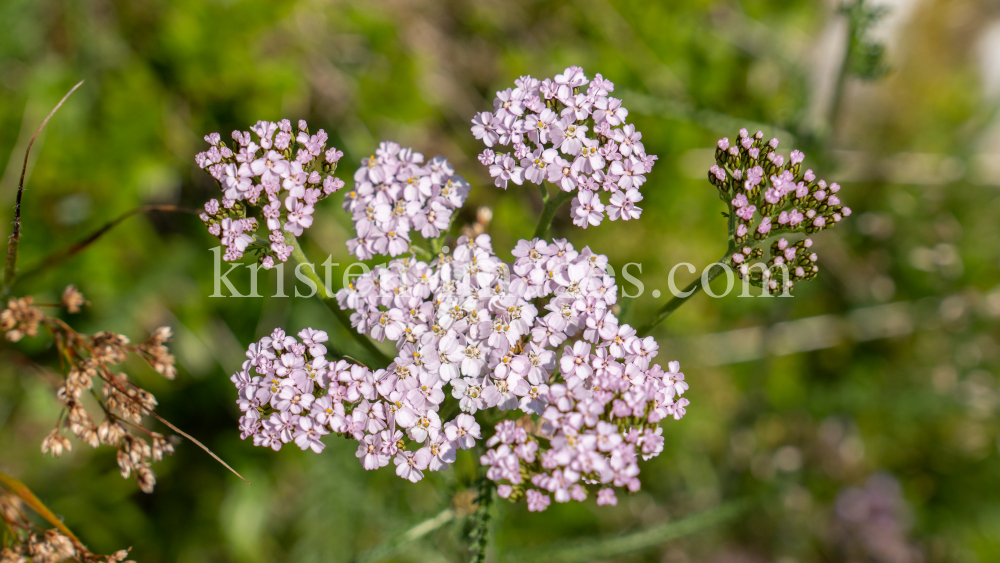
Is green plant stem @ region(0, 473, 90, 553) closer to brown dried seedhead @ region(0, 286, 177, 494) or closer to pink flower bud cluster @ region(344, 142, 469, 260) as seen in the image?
brown dried seedhead @ region(0, 286, 177, 494)

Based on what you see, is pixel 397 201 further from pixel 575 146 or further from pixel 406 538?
pixel 406 538

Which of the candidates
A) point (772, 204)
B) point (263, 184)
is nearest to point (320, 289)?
point (263, 184)

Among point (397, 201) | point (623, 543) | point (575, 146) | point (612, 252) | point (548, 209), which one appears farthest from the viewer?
point (612, 252)

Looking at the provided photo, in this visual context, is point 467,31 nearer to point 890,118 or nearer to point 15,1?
point 15,1

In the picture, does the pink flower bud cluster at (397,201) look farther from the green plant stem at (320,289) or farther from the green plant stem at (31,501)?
the green plant stem at (31,501)

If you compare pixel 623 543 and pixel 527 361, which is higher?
pixel 527 361

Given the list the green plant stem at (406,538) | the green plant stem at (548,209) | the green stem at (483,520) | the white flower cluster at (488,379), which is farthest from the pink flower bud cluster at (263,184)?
the green plant stem at (406,538)

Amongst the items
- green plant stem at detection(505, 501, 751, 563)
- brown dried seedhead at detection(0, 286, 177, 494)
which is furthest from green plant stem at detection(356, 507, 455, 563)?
brown dried seedhead at detection(0, 286, 177, 494)
